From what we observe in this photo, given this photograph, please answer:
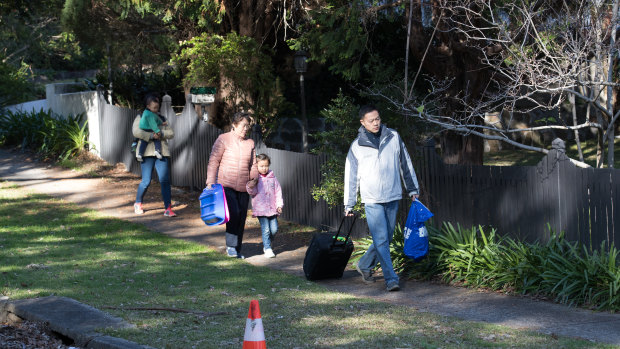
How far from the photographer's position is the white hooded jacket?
7.98 meters

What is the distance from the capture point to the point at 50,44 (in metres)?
37.1

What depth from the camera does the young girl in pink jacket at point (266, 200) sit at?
32.6ft

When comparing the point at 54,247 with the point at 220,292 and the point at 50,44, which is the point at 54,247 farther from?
the point at 50,44

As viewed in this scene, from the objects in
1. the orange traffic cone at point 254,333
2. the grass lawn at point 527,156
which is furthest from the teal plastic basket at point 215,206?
the grass lawn at point 527,156

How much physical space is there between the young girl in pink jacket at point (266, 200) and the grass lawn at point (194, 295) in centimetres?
56

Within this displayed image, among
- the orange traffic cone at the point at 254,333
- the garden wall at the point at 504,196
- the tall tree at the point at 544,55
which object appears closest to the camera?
the orange traffic cone at the point at 254,333

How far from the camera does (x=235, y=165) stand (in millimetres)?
9773

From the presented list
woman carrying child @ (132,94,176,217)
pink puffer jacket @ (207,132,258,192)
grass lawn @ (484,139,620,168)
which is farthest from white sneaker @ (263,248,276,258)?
grass lawn @ (484,139,620,168)

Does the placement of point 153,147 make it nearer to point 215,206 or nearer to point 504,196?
point 215,206

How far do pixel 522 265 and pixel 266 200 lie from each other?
3413 mm

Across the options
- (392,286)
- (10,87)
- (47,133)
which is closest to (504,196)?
(392,286)

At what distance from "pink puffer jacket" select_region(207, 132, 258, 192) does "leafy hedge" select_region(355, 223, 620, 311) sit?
2.05m

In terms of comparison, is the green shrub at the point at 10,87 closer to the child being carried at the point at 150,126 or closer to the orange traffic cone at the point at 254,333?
the child being carried at the point at 150,126

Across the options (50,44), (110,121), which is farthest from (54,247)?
(50,44)
